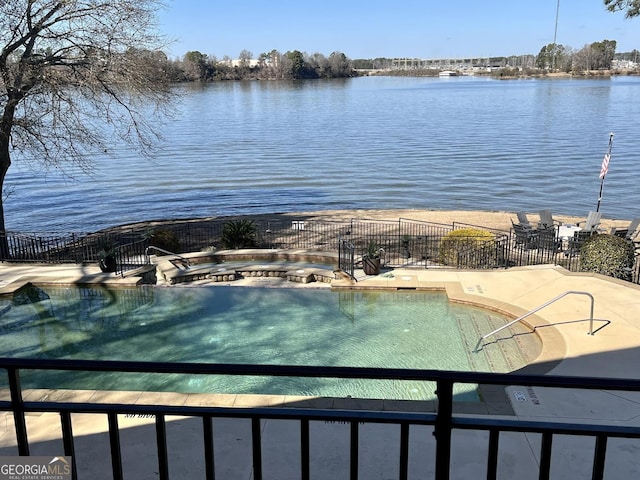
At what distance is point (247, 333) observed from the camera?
40.5 ft

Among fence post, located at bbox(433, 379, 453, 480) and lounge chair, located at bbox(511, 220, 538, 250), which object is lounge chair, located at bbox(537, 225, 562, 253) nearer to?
lounge chair, located at bbox(511, 220, 538, 250)

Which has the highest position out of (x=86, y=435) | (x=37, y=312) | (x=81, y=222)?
(x=86, y=435)

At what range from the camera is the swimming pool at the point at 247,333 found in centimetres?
965

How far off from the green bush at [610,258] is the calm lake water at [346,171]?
64.5ft

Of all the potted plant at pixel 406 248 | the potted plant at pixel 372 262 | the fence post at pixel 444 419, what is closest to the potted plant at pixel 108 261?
the potted plant at pixel 372 262

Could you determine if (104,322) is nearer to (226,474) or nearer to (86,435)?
(86,435)

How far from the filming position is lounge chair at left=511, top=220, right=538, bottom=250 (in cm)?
2142

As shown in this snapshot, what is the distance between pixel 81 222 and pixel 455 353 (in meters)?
28.9

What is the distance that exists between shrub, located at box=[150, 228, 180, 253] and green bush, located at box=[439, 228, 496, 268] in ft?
33.5

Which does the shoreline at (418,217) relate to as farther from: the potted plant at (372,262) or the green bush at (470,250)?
the potted plant at (372,262)

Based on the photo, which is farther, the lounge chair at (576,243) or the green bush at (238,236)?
the green bush at (238,236)

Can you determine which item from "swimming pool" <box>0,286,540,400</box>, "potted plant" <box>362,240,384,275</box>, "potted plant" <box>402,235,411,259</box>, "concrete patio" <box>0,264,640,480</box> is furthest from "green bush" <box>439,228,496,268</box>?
"concrete patio" <box>0,264,640,480</box>

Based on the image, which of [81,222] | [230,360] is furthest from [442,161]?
[230,360]

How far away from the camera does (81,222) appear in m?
34.2
